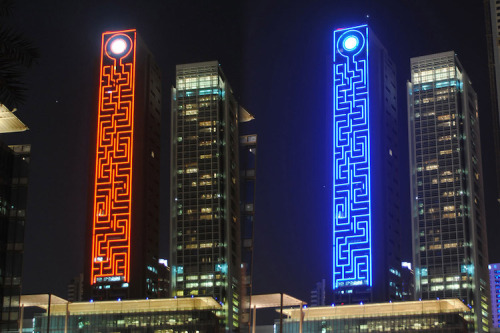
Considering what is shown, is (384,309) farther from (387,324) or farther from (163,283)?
(163,283)

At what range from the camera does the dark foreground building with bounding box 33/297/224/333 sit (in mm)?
146125

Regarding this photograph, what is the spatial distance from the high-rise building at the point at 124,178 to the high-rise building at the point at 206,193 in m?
5.28

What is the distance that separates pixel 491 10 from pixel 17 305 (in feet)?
389

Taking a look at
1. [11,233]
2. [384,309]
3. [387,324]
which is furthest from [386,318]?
[11,233]

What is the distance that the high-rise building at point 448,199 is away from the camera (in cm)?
19062

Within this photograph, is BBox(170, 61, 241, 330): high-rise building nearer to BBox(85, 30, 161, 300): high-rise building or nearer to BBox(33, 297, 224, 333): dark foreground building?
BBox(85, 30, 161, 300): high-rise building

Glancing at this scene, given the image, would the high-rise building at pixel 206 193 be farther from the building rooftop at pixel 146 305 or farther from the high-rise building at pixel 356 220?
the high-rise building at pixel 356 220

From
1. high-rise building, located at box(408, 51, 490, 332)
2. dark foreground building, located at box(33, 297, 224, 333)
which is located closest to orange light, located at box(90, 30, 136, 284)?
dark foreground building, located at box(33, 297, 224, 333)

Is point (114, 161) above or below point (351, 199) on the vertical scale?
above

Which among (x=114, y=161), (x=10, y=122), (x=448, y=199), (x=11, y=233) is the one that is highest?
(x=114, y=161)

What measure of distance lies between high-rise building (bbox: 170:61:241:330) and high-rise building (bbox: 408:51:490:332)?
133 ft

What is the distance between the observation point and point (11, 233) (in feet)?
174

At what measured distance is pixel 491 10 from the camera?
152750 millimetres

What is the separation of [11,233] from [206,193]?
127 m
